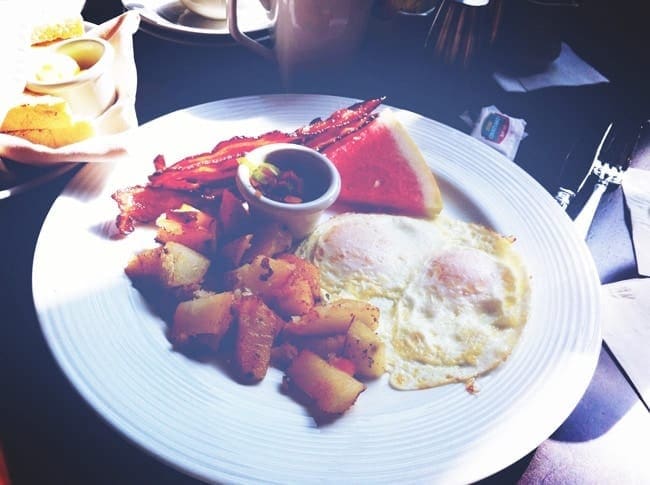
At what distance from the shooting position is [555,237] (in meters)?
1.31

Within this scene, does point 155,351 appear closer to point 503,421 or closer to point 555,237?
point 503,421

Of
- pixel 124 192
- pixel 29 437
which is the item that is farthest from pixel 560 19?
pixel 29 437

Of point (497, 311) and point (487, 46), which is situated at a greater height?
point (487, 46)

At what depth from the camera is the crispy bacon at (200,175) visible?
1.25m

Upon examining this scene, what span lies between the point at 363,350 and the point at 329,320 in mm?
90

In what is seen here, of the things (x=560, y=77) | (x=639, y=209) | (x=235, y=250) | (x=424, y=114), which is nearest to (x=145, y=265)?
(x=235, y=250)

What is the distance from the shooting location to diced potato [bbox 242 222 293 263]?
3.87 feet

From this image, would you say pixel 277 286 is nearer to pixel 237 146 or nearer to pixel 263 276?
pixel 263 276

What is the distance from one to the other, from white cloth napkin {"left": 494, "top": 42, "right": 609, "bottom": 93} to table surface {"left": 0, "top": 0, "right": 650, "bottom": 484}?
3 centimetres

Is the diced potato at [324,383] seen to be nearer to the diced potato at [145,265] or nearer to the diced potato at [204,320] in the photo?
the diced potato at [204,320]

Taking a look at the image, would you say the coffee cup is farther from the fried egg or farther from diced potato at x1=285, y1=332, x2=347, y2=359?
diced potato at x1=285, y1=332, x2=347, y2=359

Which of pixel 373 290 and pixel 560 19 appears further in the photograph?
pixel 560 19

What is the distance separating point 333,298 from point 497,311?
0.38 meters

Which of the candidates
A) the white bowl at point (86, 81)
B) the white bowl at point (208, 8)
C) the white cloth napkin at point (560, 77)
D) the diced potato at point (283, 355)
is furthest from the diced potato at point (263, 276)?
the white cloth napkin at point (560, 77)
